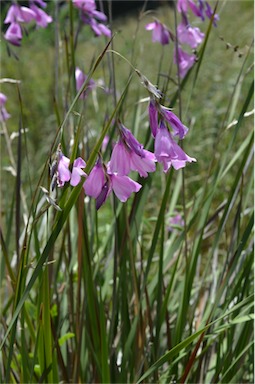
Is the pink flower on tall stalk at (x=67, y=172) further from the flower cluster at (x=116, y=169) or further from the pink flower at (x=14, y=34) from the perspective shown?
the pink flower at (x=14, y=34)

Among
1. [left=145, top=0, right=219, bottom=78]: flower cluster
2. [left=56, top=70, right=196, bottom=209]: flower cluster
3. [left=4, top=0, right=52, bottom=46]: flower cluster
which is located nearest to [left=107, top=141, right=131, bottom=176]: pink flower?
[left=56, top=70, right=196, bottom=209]: flower cluster

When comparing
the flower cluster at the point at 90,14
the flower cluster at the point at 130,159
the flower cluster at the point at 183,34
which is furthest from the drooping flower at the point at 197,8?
the flower cluster at the point at 130,159

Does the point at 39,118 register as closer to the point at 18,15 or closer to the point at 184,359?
the point at 18,15

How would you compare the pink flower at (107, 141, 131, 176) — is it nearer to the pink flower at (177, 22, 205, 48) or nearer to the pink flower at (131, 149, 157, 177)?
the pink flower at (131, 149, 157, 177)


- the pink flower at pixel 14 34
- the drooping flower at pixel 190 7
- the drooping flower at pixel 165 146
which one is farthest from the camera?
the pink flower at pixel 14 34

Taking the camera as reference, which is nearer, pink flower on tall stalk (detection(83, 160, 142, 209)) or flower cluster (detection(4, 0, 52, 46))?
pink flower on tall stalk (detection(83, 160, 142, 209))

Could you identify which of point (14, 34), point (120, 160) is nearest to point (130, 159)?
point (120, 160)

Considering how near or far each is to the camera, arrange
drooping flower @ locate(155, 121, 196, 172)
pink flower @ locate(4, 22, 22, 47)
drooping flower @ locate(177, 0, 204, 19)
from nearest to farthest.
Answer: drooping flower @ locate(155, 121, 196, 172) → drooping flower @ locate(177, 0, 204, 19) → pink flower @ locate(4, 22, 22, 47)

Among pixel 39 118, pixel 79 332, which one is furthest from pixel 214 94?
pixel 79 332
